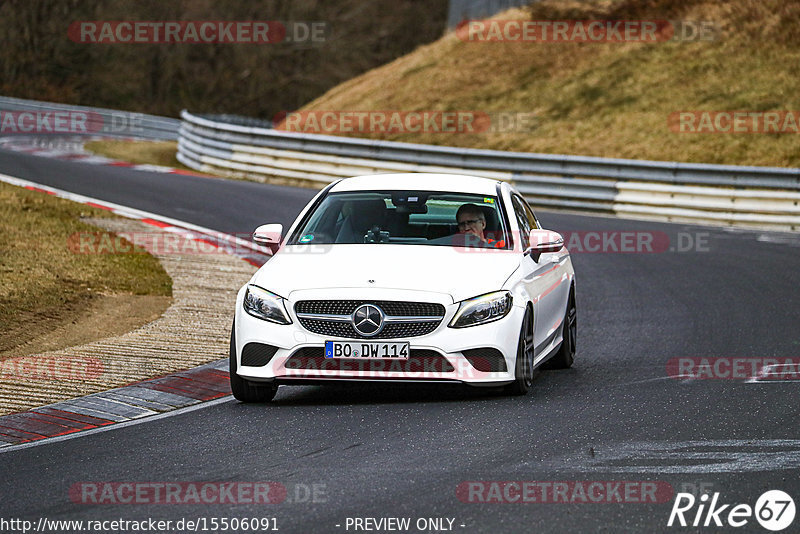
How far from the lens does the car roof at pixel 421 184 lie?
10.0m

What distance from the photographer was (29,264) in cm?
1418

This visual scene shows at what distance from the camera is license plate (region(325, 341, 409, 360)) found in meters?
8.43

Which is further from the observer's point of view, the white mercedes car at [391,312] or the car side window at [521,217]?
the car side window at [521,217]

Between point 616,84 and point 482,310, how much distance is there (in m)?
28.2

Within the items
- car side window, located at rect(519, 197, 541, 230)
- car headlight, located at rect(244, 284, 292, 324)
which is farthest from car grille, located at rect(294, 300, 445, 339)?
car side window, located at rect(519, 197, 541, 230)

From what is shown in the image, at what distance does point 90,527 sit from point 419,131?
2920cm

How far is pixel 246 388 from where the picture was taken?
8828 mm

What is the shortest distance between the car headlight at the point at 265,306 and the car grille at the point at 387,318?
219mm

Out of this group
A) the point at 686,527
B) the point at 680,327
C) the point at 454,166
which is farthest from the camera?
the point at 454,166

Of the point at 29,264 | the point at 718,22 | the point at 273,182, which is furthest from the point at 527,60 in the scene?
the point at 29,264

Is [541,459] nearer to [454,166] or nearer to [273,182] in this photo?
[454,166]

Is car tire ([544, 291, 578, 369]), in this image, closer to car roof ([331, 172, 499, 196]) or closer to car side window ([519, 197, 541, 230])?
car side window ([519, 197, 541, 230])

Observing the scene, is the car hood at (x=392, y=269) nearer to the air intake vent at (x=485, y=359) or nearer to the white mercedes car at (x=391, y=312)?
the white mercedes car at (x=391, y=312)

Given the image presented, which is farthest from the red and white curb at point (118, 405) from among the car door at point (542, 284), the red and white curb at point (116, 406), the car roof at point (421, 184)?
the car door at point (542, 284)
